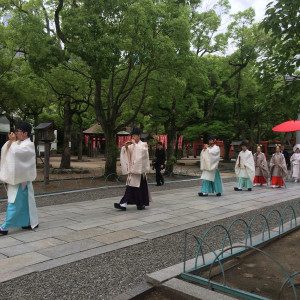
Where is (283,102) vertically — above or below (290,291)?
above

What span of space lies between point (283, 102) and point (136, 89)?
10912 millimetres

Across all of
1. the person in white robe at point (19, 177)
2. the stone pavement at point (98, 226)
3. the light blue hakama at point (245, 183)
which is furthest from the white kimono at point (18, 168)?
the light blue hakama at point (245, 183)

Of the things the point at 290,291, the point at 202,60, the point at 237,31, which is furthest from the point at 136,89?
the point at 290,291

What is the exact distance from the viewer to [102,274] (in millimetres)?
3789

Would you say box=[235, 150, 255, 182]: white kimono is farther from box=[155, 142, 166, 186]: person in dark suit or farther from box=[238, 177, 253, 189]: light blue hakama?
box=[155, 142, 166, 186]: person in dark suit

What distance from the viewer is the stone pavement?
14.2 ft

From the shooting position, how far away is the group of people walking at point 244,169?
1012 cm

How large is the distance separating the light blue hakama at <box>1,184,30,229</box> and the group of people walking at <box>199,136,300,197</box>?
584 centimetres

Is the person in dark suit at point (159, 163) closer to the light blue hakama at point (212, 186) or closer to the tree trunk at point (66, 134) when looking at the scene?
the light blue hakama at point (212, 186)

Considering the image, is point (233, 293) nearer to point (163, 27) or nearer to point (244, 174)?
point (244, 174)

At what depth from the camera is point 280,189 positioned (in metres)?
12.4

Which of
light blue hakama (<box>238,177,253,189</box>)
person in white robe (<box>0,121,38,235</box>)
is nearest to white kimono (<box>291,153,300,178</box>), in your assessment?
light blue hakama (<box>238,177,253,189</box>)

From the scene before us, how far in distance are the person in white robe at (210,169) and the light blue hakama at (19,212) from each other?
19.4ft

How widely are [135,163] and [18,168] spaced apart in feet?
9.21
